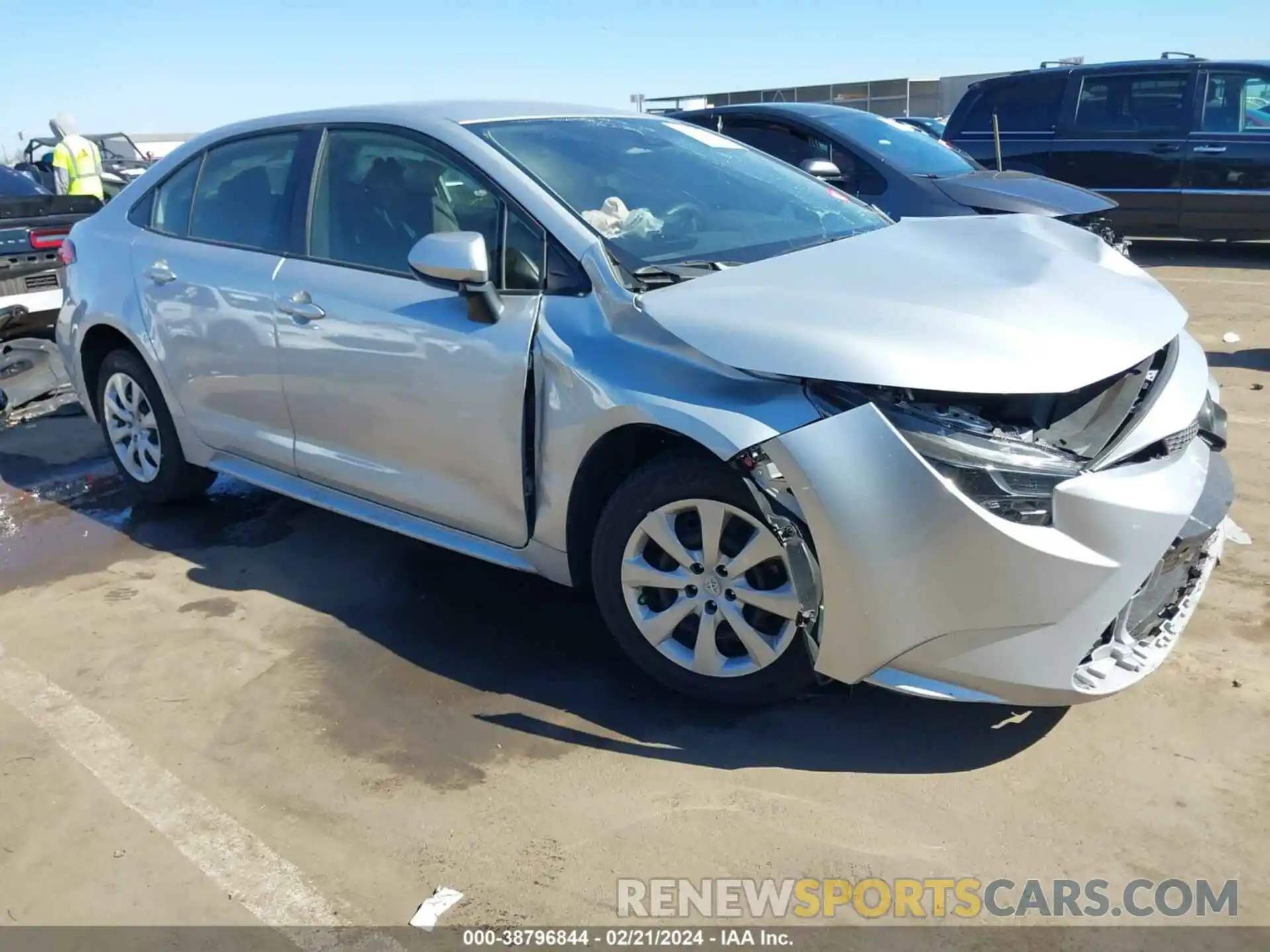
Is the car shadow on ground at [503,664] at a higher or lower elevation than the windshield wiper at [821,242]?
lower

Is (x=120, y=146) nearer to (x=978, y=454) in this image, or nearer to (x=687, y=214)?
(x=687, y=214)

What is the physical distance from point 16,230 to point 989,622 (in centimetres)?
732

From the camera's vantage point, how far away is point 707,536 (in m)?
2.93

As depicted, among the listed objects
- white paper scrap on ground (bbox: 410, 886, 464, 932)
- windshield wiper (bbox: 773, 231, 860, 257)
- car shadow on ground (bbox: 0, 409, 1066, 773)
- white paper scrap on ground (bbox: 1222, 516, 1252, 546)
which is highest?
windshield wiper (bbox: 773, 231, 860, 257)

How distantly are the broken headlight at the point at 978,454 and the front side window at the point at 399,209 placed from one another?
1228mm

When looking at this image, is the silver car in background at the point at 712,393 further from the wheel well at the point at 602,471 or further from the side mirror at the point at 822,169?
the side mirror at the point at 822,169

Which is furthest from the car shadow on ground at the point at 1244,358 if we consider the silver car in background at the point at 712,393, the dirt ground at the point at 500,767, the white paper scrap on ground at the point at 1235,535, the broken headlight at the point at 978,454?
the broken headlight at the point at 978,454

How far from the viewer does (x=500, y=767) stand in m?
2.95

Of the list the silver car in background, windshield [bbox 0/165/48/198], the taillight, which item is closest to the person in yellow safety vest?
windshield [bbox 0/165/48/198]

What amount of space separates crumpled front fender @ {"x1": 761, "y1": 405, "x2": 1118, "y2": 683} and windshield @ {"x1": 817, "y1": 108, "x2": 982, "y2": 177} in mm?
5886

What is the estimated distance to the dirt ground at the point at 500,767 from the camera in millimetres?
2514

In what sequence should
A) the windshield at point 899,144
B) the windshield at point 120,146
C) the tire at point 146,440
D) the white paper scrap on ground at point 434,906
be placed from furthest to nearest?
1. the windshield at point 120,146
2. the windshield at point 899,144
3. the tire at point 146,440
4. the white paper scrap on ground at point 434,906

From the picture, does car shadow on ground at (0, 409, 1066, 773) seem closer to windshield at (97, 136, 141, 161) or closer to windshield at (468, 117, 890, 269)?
windshield at (468, 117, 890, 269)

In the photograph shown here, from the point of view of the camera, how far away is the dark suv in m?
10.4
